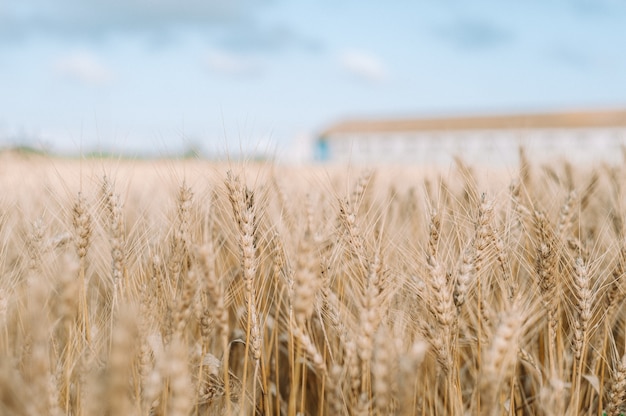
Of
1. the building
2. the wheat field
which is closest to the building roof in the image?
the building

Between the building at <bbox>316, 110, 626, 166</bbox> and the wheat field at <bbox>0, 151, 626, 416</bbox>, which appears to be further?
the building at <bbox>316, 110, 626, 166</bbox>

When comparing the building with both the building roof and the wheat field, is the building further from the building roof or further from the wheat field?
the wheat field

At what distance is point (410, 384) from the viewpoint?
0.80 metres

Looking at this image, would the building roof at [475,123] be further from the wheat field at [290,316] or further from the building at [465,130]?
the wheat field at [290,316]

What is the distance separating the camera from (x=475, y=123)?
124ft

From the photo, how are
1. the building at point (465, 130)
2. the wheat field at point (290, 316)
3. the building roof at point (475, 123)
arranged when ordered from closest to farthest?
the wheat field at point (290, 316), the building at point (465, 130), the building roof at point (475, 123)

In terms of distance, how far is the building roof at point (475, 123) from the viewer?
3600cm

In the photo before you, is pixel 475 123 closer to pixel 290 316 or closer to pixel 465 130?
pixel 465 130

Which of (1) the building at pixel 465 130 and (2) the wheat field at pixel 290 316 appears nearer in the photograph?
(2) the wheat field at pixel 290 316

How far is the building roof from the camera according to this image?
36000 mm

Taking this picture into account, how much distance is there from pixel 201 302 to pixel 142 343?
27cm

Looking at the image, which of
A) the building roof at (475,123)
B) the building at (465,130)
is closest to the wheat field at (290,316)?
the building at (465,130)

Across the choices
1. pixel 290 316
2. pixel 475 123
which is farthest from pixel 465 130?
pixel 290 316

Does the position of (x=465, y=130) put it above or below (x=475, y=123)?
below
